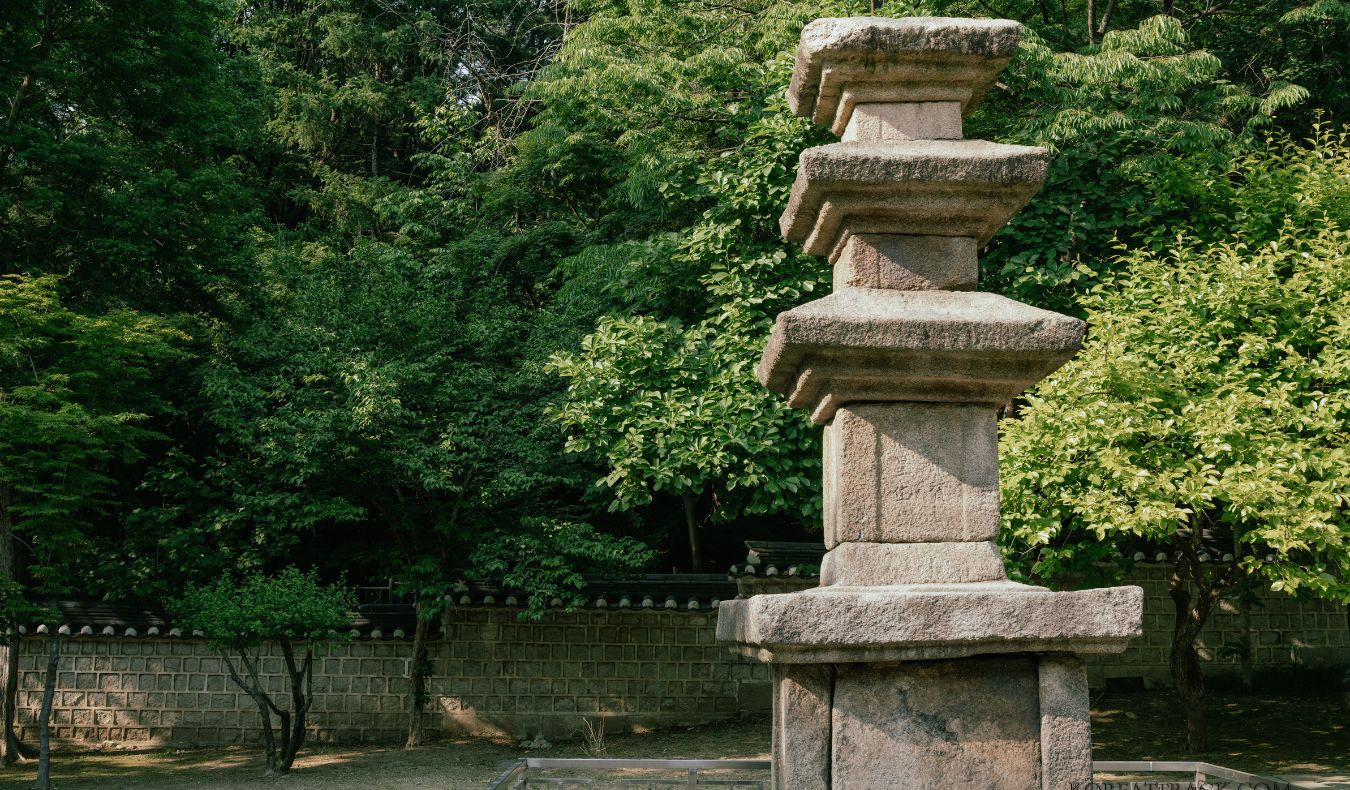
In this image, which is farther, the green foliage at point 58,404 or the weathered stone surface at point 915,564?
the green foliage at point 58,404

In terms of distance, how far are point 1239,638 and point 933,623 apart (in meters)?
14.7

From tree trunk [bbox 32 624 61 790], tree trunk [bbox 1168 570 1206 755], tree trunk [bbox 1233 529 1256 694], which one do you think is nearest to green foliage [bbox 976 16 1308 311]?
tree trunk [bbox 1168 570 1206 755]

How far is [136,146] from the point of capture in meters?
17.4

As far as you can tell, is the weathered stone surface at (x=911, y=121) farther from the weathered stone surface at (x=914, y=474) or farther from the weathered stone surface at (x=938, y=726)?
the weathered stone surface at (x=938, y=726)

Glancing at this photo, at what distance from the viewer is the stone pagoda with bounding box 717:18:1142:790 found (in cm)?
461

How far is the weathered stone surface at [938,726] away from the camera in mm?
4742

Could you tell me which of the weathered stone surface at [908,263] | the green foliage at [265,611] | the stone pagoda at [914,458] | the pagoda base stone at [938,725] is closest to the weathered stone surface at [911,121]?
the stone pagoda at [914,458]

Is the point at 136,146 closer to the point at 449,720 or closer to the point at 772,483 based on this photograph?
the point at 449,720

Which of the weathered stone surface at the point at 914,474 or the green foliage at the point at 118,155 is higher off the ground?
the green foliage at the point at 118,155

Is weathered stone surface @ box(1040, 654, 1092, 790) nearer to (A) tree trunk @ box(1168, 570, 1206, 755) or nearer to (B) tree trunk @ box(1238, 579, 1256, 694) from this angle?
(A) tree trunk @ box(1168, 570, 1206, 755)

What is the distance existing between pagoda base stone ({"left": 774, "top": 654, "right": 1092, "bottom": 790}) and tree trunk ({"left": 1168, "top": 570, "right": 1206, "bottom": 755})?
8.61m

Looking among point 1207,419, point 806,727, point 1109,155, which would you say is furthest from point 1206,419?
point 806,727

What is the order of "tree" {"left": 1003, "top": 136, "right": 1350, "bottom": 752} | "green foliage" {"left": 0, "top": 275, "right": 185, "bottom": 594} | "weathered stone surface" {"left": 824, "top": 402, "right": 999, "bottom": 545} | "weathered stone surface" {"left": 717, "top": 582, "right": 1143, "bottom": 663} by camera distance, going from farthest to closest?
Answer: "green foliage" {"left": 0, "top": 275, "right": 185, "bottom": 594}, "tree" {"left": 1003, "top": 136, "right": 1350, "bottom": 752}, "weathered stone surface" {"left": 824, "top": 402, "right": 999, "bottom": 545}, "weathered stone surface" {"left": 717, "top": 582, "right": 1143, "bottom": 663}

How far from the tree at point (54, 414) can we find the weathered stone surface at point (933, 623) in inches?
424
